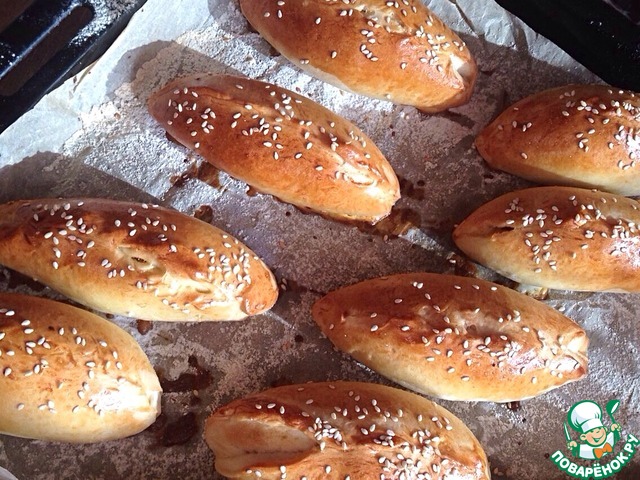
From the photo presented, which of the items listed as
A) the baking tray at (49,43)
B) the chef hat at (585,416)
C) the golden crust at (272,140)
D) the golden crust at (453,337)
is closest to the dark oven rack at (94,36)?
the baking tray at (49,43)

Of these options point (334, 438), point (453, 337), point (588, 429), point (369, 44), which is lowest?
point (588, 429)

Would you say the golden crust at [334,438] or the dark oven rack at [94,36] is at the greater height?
the dark oven rack at [94,36]

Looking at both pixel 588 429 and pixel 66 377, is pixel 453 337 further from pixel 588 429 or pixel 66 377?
pixel 66 377

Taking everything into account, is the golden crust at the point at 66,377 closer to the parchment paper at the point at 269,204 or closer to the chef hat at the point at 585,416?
the parchment paper at the point at 269,204

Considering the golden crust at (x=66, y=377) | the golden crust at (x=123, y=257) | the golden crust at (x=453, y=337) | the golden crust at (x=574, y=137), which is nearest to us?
the golden crust at (x=66, y=377)

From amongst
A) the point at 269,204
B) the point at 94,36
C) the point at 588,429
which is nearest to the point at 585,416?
the point at 588,429
